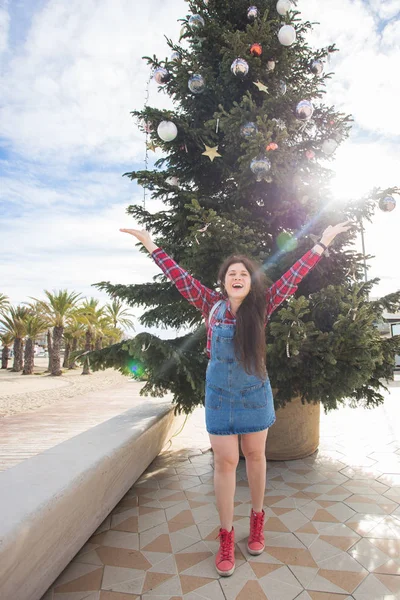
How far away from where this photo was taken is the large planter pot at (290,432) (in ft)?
13.4

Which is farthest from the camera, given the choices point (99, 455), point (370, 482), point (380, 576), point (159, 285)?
point (159, 285)

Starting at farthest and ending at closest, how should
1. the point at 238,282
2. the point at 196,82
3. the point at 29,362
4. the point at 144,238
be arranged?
the point at 29,362
the point at 196,82
the point at 144,238
the point at 238,282

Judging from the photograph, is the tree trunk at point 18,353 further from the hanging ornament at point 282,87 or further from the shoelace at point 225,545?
the shoelace at point 225,545

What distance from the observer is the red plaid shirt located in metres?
2.30

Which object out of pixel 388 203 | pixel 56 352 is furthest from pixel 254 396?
pixel 56 352

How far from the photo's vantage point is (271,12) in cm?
516

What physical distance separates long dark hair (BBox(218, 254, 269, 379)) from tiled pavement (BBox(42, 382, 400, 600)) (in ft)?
3.79

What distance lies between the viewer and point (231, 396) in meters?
2.16

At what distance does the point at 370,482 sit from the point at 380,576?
1612mm

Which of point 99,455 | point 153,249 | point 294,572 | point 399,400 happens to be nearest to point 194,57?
point 153,249

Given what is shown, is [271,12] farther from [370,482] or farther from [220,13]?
[370,482]

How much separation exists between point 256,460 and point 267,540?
65 cm

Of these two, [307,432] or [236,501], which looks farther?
[307,432]

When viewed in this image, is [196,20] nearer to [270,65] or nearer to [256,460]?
[270,65]
